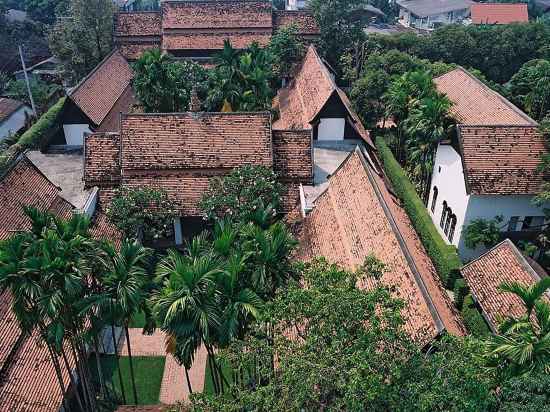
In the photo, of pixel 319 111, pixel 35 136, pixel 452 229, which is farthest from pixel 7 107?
pixel 452 229

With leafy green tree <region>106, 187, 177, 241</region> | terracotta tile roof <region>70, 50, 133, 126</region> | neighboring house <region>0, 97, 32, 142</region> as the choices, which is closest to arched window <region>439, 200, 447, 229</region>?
leafy green tree <region>106, 187, 177, 241</region>

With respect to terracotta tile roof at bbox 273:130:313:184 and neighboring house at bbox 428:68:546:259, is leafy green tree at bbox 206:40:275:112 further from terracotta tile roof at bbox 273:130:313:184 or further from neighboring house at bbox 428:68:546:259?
neighboring house at bbox 428:68:546:259

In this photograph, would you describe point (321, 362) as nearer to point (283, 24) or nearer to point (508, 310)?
point (508, 310)

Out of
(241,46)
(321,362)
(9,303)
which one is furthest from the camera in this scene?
(241,46)

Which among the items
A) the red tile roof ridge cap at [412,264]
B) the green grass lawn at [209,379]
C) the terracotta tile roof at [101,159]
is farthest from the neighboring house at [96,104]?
the red tile roof ridge cap at [412,264]

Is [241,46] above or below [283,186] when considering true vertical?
above

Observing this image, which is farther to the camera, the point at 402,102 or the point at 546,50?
the point at 546,50

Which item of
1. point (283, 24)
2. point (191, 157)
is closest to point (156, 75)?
point (191, 157)
